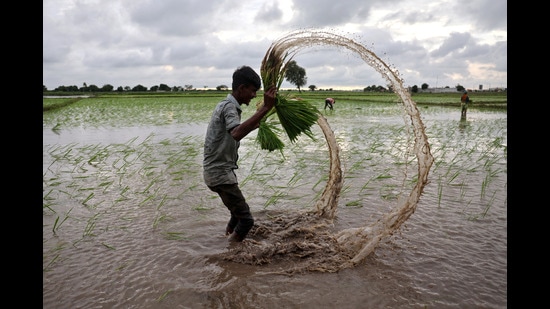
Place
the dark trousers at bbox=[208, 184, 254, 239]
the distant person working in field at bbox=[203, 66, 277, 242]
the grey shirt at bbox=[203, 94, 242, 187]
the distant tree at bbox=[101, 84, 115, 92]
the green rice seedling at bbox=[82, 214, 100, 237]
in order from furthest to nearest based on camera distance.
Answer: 1. the distant tree at bbox=[101, 84, 115, 92]
2. the green rice seedling at bbox=[82, 214, 100, 237]
3. the dark trousers at bbox=[208, 184, 254, 239]
4. the grey shirt at bbox=[203, 94, 242, 187]
5. the distant person working in field at bbox=[203, 66, 277, 242]

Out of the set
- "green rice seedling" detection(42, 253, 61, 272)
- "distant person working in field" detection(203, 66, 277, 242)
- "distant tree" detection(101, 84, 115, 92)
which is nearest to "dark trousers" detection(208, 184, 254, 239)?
"distant person working in field" detection(203, 66, 277, 242)

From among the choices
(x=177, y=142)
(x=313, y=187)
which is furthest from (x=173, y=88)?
(x=313, y=187)

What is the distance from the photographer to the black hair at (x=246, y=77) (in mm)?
2824

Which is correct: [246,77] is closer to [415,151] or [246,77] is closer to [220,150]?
[220,150]

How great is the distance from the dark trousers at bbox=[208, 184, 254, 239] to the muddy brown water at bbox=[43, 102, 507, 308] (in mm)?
239

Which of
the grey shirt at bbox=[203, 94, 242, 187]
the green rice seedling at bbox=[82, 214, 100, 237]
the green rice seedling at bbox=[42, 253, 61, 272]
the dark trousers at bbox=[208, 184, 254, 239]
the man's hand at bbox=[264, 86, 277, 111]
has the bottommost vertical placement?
the green rice seedling at bbox=[42, 253, 61, 272]

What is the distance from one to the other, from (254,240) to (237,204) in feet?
2.09

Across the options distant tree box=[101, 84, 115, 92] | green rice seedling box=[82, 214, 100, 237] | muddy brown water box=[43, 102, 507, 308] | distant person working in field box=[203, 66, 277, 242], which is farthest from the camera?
distant tree box=[101, 84, 115, 92]

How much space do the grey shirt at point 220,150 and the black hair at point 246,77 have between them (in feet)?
0.49

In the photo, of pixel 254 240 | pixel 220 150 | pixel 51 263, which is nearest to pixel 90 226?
pixel 51 263

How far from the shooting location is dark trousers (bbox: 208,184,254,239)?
9.89 ft

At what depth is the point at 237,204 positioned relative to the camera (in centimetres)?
307

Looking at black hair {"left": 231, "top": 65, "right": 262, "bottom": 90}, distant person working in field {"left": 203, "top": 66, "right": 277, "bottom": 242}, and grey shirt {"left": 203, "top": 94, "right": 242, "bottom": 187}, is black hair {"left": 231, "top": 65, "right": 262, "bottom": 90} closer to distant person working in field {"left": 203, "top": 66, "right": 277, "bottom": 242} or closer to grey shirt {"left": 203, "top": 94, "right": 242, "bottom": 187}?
distant person working in field {"left": 203, "top": 66, "right": 277, "bottom": 242}
